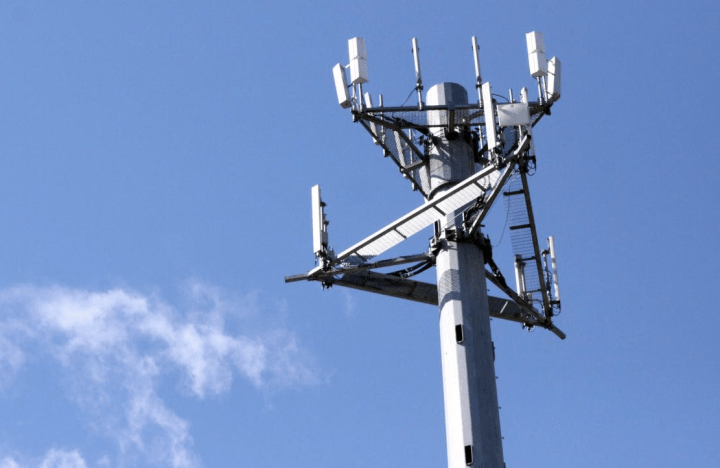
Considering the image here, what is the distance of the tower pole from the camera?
120 feet

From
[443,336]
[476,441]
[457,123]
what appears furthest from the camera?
[457,123]

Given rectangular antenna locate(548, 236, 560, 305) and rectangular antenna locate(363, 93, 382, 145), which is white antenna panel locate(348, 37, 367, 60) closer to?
rectangular antenna locate(363, 93, 382, 145)

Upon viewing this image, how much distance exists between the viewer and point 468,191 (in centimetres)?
3825

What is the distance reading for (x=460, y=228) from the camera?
132ft

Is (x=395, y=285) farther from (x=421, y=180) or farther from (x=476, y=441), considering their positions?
(x=476, y=441)

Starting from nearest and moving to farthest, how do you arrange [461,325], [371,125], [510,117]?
[510,117] → [461,325] → [371,125]

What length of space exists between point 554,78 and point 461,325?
8550 mm

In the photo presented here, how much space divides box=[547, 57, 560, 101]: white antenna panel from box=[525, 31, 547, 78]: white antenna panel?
29 cm

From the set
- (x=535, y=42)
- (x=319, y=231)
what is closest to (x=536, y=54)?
(x=535, y=42)

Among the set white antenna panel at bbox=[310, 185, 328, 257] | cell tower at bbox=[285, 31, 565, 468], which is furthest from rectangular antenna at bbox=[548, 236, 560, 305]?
white antenna panel at bbox=[310, 185, 328, 257]

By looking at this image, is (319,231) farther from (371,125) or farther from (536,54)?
(536,54)

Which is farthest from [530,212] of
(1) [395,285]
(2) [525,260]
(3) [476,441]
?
(3) [476,441]

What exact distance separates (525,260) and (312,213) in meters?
7.23

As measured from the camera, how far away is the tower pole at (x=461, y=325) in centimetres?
3659
